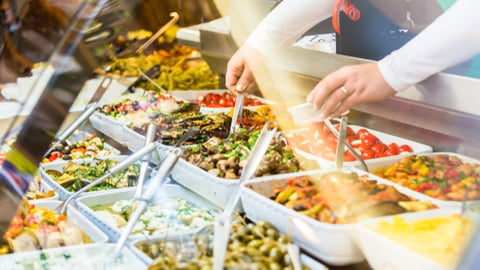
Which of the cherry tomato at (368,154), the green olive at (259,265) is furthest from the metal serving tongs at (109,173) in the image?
the cherry tomato at (368,154)

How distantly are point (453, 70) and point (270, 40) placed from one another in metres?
0.86

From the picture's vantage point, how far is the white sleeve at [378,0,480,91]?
1.93 meters

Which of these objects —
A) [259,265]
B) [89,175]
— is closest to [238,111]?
[89,175]

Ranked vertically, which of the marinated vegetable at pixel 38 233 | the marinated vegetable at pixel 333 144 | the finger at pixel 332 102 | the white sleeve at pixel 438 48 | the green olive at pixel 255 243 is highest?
the white sleeve at pixel 438 48

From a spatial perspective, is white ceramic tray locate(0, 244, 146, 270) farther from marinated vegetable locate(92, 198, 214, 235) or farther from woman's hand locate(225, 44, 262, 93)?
woman's hand locate(225, 44, 262, 93)

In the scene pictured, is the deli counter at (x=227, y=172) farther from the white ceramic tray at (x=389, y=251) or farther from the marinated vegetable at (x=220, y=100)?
the marinated vegetable at (x=220, y=100)

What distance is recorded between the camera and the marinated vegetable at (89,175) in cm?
261

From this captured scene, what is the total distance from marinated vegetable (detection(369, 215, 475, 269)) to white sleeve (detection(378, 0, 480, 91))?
58 cm

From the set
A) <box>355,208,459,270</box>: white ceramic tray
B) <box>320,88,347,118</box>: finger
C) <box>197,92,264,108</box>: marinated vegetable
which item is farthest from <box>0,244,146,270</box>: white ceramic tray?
<box>197,92,264,108</box>: marinated vegetable

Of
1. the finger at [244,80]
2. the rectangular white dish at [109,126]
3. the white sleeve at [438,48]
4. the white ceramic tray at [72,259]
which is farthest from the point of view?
the rectangular white dish at [109,126]

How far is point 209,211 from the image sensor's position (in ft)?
7.75

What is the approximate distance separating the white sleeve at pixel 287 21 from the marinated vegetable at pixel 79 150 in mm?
1021

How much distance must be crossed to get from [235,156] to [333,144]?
560 mm

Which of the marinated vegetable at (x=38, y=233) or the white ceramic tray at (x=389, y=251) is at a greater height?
the white ceramic tray at (x=389, y=251)
